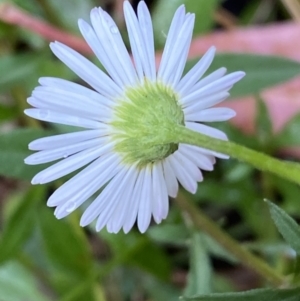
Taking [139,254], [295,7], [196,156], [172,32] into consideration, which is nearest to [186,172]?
[196,156]

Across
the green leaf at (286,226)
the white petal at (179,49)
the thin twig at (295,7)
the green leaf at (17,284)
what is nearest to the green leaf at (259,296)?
the green leaf at (286,226)

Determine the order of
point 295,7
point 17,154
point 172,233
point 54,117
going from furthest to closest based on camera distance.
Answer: point 295,7
point 172,233
point 17,154
point 54,117

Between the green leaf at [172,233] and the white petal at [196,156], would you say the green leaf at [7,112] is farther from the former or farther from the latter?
the white petal at [196,156]

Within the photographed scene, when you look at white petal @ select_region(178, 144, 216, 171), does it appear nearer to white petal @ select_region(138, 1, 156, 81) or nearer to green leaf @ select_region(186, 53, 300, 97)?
white petal @ select_region(138, 1, 156, 81)

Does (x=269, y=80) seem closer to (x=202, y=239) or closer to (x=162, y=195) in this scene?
(x=202, y=239)

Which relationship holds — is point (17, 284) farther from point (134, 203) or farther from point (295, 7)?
point (295, 7)

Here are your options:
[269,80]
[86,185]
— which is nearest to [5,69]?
[269,80]

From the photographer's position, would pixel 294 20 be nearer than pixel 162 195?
No
